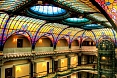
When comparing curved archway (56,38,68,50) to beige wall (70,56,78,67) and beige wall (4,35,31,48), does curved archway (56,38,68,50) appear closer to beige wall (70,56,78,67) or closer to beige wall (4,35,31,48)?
beige wall (70,56,78,67)

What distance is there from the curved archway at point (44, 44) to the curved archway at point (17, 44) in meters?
2.32

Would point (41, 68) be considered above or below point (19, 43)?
below

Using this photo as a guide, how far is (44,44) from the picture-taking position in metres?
37.7

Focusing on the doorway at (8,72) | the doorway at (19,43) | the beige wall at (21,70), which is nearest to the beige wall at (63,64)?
the beige wall at (21,70)

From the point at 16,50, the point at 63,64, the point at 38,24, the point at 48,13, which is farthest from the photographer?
the point at 63,64

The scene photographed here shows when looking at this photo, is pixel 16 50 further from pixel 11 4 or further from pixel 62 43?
pixel 62 43

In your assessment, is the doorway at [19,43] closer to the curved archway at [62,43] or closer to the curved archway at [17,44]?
the curved archway at [17,44]

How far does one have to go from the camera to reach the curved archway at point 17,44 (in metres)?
28.1

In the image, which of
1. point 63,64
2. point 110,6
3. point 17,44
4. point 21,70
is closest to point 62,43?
point 63,64

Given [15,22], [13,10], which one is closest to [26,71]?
[15,22]

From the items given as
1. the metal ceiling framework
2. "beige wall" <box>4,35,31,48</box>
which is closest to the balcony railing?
the metal ceiling framework

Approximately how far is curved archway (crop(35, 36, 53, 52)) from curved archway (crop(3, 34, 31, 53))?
232 cm

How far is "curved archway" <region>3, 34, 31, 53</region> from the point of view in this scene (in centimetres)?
2808

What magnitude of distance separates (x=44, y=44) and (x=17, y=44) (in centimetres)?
800
